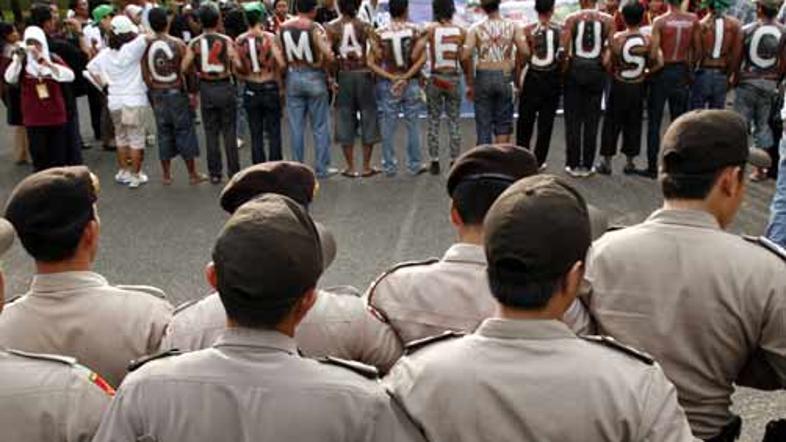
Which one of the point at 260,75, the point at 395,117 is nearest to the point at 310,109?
the point at 260,75

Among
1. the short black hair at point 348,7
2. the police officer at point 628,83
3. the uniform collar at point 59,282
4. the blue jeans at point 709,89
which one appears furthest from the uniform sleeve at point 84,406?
the blue jeans at point 709,89

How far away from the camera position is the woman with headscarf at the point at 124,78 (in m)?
9.09

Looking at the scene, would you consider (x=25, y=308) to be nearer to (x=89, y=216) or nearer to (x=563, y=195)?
(x=89, y=216)

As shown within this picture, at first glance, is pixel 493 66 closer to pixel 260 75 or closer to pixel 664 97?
pixel 664 97

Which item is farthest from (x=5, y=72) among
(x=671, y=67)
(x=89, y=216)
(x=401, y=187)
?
(x=89, y=216)

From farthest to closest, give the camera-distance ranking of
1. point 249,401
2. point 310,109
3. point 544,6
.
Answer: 1. point 310,109
2. point 544,6
3. point 249,401

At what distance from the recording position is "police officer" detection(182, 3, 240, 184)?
8.98m

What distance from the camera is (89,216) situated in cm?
281

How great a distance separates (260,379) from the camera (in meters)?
1.96

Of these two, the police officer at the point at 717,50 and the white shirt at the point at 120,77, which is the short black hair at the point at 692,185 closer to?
the police officer at the point at 717,50

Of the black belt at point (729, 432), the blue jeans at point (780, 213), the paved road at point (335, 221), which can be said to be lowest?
the paved road at point (335, 221)

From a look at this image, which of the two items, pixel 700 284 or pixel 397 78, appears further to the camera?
pixel 397 78

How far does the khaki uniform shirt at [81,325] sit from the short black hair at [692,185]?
163 centimetres

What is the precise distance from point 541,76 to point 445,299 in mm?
6691
